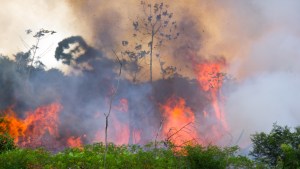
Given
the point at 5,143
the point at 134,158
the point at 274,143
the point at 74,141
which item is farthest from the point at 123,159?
the point at 74,141

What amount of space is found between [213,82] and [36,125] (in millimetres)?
31531

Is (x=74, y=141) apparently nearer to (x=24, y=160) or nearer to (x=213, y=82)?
(x=213, y=82)

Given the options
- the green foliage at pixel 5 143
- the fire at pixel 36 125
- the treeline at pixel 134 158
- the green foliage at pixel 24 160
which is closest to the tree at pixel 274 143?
the treeline at pixel 134 158

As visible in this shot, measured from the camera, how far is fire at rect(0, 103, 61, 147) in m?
52.1

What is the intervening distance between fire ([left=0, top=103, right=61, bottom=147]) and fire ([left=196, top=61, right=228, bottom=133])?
25.9 metres

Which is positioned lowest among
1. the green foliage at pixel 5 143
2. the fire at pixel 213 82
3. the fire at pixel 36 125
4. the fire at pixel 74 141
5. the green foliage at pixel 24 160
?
the green foliage at pixel 24 160

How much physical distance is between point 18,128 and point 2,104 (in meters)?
5.19

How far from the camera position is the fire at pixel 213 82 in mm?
66625

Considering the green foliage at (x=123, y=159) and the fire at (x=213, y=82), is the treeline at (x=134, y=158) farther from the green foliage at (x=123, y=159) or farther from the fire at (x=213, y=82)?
the fire at (x=213, y=82)

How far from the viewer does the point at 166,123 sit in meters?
65.3

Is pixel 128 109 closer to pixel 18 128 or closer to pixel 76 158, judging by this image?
pixel 18 128

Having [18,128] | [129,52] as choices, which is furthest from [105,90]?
[18,128]

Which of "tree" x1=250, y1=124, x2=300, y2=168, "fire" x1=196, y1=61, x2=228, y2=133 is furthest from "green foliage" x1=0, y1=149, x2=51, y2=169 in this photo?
"fire" x1=196, y1=61, x2=228, y2=133

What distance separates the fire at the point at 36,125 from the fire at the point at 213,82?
2590 centimetres
